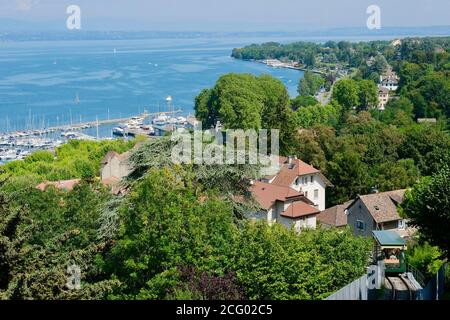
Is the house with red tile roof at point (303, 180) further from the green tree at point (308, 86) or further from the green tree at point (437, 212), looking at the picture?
the green tree at point (308, 86)

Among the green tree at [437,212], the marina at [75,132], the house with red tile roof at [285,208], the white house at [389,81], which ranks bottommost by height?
the marina at [75,132]

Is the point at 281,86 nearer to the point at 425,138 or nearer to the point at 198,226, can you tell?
the point at 425,138

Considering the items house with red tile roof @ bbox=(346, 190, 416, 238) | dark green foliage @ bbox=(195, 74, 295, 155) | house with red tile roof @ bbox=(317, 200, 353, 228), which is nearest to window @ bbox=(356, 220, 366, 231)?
house with red tile roof @ bbox=(346, 190, 416, 238)

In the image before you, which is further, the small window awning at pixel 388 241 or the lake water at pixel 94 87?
the lake water at pixel 94 87

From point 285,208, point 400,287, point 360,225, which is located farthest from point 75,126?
point 400,287

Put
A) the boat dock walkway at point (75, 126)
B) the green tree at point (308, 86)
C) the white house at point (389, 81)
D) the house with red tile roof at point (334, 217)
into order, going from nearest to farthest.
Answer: the house with red tile roof at point (334, 217) < the boat dock walkway at point (75, 126) < the white house at point (389, 81) < the green tree at point (308, 86)

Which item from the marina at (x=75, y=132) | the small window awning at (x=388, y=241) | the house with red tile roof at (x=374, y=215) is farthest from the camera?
the marina at (x=75, y=132)

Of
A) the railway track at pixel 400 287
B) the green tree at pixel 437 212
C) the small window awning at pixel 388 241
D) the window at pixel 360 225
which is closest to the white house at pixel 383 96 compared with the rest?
the window at pixel 360 225

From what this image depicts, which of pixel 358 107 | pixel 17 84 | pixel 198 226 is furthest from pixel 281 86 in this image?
pixel 17 84
